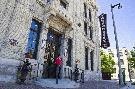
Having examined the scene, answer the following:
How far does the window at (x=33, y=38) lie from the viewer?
10.7m

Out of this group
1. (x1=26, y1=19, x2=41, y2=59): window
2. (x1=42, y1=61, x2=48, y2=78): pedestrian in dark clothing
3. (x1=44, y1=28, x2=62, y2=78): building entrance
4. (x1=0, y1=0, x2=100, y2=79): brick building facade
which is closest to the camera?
(x1=0, y1=0, x2=100, y2=79): brick building facade

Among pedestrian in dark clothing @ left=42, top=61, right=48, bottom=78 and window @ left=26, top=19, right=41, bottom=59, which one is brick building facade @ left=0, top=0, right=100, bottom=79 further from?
pedestrian in dark clothing @ left=42, top=61, right=48, bottom=78

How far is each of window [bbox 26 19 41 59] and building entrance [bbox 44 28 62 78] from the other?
4.23ft

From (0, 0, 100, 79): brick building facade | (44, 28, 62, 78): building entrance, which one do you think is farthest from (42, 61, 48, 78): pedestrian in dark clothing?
(0, 0, 100, 79): brick building facade

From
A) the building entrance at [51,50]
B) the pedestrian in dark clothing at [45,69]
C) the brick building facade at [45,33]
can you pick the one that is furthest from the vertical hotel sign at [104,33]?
the pedestrian in dark clothing at [45,69]

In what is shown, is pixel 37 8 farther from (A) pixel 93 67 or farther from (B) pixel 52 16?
(A) pixel 93 67

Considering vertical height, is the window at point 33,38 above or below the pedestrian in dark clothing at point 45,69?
above

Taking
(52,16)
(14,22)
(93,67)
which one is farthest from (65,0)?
(93,67)

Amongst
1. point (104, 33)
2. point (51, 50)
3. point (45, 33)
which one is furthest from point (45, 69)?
point (104, 33)

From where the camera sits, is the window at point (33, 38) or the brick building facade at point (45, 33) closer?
the brick building facade at point (45, 33)

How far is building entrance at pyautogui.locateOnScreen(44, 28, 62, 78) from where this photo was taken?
12.3 m

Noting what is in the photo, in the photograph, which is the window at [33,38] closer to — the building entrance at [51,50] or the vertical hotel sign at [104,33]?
the building entrance at [51,50]

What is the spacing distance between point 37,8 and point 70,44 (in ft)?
16.7

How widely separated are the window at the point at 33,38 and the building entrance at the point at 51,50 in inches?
50.8
